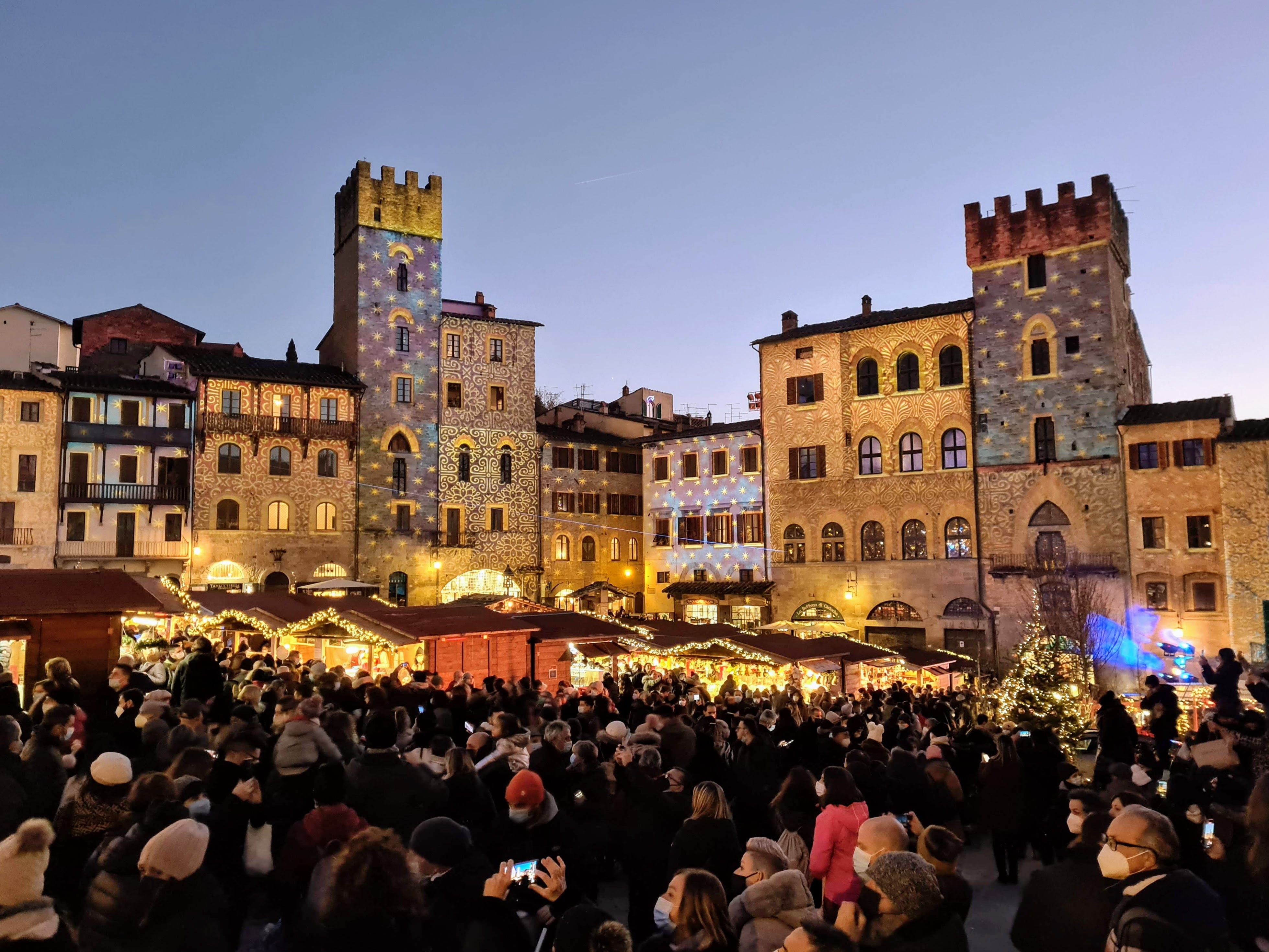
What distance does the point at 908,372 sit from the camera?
37281 millimetres

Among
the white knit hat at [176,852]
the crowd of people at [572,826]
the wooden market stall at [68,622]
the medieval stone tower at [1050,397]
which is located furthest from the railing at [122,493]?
the white knit hat at [176,852]

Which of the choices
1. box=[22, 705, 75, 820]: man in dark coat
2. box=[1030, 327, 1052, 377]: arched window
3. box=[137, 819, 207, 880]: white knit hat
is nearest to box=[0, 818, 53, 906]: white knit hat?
box=[137, 819, 207, 880]: white knit hat

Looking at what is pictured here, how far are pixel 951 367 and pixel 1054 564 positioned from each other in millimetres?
8126

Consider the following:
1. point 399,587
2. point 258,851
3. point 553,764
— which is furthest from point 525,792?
point 399,587

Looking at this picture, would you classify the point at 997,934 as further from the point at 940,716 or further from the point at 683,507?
the point at 683,507

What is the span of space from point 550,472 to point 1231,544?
25648mm

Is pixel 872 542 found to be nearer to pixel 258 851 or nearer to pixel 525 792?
pixel 525 792

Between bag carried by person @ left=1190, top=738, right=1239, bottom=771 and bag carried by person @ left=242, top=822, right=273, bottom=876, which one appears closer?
bag carried by person @ left=242, top=822, right=273, bottom=876

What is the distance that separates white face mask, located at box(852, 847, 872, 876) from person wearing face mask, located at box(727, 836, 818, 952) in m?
0.51

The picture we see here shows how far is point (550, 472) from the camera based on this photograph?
43.2 meters

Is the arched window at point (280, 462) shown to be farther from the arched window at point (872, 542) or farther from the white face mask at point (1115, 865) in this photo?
the white face mask at point (1115, 865)

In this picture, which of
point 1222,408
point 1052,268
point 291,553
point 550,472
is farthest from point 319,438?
point 1222,408

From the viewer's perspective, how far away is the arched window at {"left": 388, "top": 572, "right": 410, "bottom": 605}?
3912 centimetres

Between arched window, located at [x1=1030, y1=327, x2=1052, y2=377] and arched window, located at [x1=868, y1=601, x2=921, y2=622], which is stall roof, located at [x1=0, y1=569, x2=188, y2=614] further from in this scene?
arched window, located at [x1=1030, y1=327, x2=1052, y2=377]
